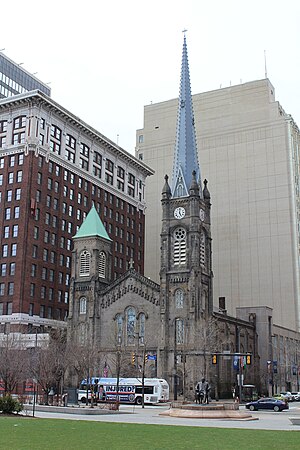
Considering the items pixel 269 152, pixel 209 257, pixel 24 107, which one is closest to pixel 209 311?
pixel 209 257

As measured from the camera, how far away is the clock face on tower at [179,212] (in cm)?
7906

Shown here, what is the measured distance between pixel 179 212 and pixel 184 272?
8950 mm

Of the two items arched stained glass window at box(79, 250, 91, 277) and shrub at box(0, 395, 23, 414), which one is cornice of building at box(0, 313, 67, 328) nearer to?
arched stained glass window at box(79, 250, 91, 277)

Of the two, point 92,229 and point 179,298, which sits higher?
point 92,229

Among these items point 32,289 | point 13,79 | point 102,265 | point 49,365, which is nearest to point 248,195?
point 13,79

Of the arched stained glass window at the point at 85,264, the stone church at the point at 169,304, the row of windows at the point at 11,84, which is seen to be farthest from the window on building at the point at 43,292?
the row of windows at the point at 11,84

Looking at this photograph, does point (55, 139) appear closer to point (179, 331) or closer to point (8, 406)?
point (179, 331)

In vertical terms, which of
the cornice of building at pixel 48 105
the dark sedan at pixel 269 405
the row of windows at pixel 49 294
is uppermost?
the cornice of building at pixel 48 105

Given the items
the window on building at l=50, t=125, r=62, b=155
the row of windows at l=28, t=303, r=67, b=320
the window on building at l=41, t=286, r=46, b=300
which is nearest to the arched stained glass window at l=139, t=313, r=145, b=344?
the row of windows at l=28, t=303, r=67, b=320

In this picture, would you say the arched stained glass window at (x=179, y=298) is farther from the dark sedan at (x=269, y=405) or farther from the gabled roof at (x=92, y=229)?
the dark sedan at (x=269, y=405)

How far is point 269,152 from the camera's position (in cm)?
13388

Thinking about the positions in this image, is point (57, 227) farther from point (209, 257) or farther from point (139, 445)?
point (139, 445)

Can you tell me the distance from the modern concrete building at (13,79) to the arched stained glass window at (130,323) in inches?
2763

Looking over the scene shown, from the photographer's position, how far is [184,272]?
7469cm
